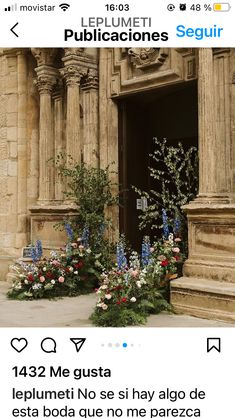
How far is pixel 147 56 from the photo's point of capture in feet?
21.7

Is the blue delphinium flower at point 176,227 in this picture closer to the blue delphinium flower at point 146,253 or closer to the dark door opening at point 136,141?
the blue delphinium flower at point 146,253

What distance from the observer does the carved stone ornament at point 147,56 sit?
6.46m

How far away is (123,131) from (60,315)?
324cm

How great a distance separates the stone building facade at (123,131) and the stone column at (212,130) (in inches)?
0.4

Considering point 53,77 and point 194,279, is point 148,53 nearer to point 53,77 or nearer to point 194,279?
point 53,77

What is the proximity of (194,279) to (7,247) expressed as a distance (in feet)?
14.3

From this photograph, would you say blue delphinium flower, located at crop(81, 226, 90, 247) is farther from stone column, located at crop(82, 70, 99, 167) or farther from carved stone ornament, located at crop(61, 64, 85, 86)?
carved stone ornament, located at crop(61, 64, 85, 86)

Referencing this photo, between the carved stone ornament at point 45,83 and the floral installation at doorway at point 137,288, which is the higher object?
the carved stone ornament at point 45,83
